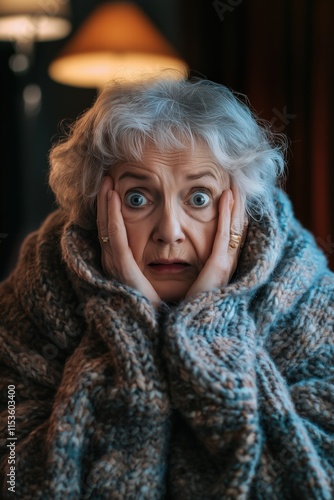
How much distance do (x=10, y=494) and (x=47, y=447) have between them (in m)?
0.12

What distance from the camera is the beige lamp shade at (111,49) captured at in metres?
2.77

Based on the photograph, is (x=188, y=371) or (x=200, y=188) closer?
(x=188, y=371)

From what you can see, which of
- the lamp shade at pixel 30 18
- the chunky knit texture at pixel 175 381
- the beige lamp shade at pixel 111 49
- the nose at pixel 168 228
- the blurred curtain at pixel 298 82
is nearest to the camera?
the chunky knit texture at pixel 175 381

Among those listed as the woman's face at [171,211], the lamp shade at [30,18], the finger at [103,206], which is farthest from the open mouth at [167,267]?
the lamp shade at [30,18]

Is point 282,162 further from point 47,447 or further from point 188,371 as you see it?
point 47,447

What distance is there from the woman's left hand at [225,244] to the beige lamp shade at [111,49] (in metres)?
1.55

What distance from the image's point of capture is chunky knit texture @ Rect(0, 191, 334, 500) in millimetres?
1123

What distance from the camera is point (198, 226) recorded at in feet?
4.28

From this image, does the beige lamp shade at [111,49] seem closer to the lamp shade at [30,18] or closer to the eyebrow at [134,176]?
the lamp shade at [30,18]

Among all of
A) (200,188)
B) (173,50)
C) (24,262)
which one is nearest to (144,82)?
(200,188)

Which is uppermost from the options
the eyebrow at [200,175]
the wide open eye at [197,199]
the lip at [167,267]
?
the eyebrow at [200,175]

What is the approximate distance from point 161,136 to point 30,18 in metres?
2.05

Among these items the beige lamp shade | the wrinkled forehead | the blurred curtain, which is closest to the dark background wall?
the blurred curtain

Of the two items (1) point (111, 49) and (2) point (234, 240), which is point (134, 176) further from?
(1) point (111, 49)
